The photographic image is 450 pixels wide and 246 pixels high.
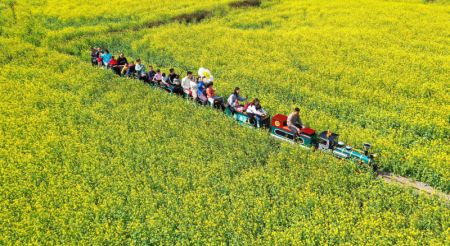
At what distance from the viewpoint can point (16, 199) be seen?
12.2m

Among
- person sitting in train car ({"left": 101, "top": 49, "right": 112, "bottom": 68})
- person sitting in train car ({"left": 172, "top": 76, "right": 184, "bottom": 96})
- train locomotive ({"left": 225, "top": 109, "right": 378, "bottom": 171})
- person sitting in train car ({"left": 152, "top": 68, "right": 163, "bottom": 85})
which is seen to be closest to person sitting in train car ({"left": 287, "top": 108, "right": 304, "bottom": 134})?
train locomotive ({"left": 225, "top": 109, "right": 378, "bottom": 171})

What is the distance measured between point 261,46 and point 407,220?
1882 cm

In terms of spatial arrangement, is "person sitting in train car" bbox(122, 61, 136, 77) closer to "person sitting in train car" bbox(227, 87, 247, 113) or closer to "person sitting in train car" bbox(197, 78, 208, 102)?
"person sitting in train car" bbox(197, 78, 208, 102)

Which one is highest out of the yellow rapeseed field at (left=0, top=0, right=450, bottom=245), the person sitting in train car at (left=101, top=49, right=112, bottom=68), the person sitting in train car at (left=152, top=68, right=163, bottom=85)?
the person sitting in train car at (left=101, top=49, right=112, bottom=68)

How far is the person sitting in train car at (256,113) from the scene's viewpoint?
1622 centimetres

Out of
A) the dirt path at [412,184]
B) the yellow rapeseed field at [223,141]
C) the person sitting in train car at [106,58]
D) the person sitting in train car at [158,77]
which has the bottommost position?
the dirt path at [412,184]

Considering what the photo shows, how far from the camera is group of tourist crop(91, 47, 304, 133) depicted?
640 inches

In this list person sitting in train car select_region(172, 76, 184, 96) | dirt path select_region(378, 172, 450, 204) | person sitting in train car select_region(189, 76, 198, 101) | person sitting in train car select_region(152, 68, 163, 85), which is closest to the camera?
dirt path select_region(378, 172, 450, 204)

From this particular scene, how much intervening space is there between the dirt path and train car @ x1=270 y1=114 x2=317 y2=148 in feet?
8.61

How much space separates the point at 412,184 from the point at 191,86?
10560 millimetres

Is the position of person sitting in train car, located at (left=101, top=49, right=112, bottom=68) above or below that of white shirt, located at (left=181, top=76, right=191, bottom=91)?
above

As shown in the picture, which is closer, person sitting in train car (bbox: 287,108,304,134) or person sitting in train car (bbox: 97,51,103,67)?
person sitting in train car (bbox: 287,108,304,134)

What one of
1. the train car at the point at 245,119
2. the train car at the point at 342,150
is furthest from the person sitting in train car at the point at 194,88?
the train car at the point at 342,150

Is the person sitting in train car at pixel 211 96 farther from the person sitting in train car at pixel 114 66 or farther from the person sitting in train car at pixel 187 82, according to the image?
the person sitting in train car at pixel 114 66
